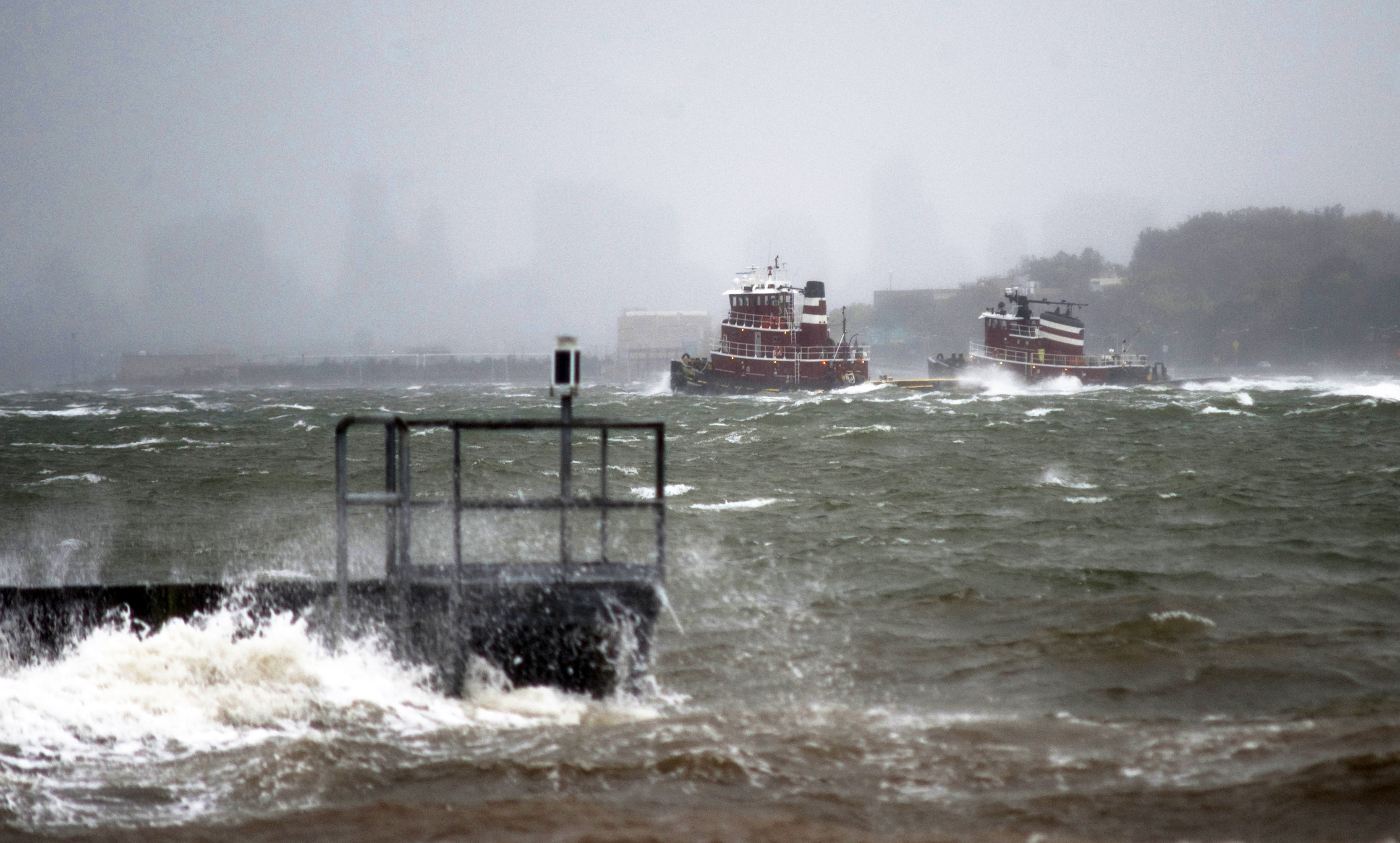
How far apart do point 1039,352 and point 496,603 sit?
59.5 m

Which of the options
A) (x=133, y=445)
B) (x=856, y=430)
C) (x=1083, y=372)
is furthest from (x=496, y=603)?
(x=1083, y=372)

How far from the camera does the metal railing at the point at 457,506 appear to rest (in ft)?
19.5

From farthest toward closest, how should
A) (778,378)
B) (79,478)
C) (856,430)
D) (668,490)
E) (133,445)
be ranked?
(778,378) → (133,445) → (856,430) → (79,478) → (668,490)

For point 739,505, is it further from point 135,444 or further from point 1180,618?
point 135,444

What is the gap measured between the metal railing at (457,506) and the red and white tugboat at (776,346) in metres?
53.4

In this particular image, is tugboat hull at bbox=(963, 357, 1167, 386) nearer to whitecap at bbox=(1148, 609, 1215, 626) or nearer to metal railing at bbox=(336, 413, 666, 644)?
whitecap at bbox=(1148, 609, 1215, 626)

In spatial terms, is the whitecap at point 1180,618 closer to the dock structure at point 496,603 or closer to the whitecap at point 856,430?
the dock structure at point 496,603

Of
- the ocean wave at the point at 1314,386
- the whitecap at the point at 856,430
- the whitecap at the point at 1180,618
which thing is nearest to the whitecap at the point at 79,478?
the whitecap at the point at 856,430

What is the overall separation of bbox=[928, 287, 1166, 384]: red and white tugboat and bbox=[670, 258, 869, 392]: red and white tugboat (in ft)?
25.9

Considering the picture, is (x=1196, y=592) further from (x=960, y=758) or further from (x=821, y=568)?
(x=960, y=758)

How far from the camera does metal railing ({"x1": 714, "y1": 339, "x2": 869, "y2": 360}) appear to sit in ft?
198

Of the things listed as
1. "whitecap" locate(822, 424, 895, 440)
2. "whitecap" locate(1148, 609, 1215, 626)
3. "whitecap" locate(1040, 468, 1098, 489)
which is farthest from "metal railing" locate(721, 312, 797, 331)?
"whitecap" locate(1148, 609, 1215, 626)

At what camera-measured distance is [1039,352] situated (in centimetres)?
6144

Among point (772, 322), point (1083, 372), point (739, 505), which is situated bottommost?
point (739, 505)
